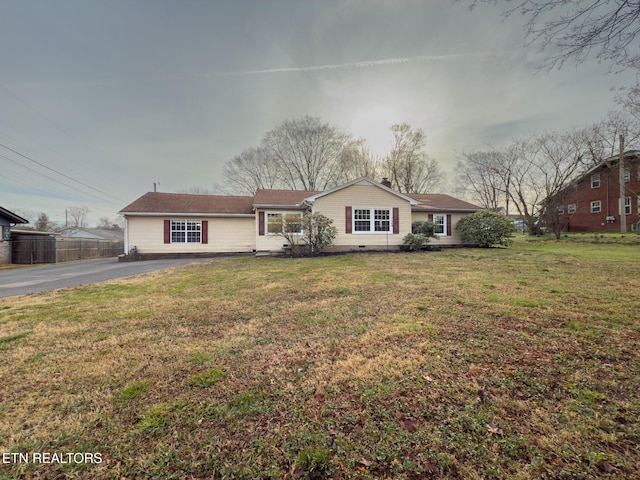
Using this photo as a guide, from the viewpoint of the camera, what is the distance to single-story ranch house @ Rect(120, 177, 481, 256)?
A: 1452 cm

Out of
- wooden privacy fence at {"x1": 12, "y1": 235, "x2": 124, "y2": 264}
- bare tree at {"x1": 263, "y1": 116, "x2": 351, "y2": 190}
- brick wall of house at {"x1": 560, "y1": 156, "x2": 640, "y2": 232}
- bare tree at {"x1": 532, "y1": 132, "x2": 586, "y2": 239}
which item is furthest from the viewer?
bare tree at {"x1": 263, "y1": 116, "x2": 351, "y2": 190}

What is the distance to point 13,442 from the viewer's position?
1776mm

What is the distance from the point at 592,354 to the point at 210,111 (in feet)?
61.4

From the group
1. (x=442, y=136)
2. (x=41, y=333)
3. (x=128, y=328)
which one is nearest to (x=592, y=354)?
(x=128, y=328)

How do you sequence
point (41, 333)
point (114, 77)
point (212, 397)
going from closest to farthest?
point (212, 397)
point (41, 333)
point (114, 77)

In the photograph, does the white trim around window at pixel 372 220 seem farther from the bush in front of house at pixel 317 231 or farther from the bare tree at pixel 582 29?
the bare tree at pixel 582 29

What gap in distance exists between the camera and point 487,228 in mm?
15570

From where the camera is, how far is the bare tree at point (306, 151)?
25.8 m

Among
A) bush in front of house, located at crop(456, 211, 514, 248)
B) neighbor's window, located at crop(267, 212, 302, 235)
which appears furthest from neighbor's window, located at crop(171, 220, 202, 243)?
bush in front of house, located at crop(456, 211, 514, 248)

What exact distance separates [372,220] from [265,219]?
254 inches

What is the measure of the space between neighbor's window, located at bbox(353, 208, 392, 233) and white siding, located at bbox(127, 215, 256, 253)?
6963mm

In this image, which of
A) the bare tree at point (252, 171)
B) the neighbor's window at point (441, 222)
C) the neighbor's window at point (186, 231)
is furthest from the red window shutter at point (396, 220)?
the bare tree at point (252, 171)

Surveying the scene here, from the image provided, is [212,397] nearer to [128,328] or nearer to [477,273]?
[128,328]

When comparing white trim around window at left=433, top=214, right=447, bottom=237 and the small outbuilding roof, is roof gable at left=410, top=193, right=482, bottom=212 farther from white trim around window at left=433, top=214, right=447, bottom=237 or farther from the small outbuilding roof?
the small outbuilding roof
